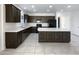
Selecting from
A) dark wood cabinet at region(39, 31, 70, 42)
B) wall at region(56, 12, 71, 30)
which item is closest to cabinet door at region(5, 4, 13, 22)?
dark wood cabinet at region(39, 31, 70, 42)

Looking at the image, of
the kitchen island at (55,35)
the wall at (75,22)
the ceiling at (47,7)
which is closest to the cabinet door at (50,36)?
the kitchen island at (55,35)

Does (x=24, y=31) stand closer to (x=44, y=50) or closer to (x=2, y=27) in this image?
(x=2, y=27)

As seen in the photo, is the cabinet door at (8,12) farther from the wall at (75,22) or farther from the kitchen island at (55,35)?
the wall at (75,22)

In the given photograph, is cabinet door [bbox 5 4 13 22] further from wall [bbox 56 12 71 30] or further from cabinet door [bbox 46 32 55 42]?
wall [bbox 56 12 71 30]

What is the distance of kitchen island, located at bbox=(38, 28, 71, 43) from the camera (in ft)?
25.4

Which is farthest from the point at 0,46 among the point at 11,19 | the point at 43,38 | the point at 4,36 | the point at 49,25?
the point at 49,25

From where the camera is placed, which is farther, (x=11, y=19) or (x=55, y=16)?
Result: (x=55, y=16)

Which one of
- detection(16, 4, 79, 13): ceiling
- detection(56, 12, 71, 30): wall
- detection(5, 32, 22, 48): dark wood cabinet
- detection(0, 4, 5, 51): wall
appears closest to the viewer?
detection(0, 4, 5, 51): wall

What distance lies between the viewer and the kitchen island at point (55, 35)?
7.74m

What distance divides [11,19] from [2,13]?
2.00 ft

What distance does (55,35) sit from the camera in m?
7.78
